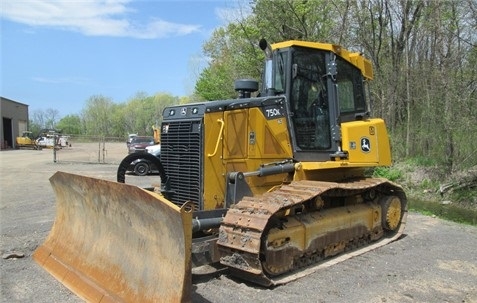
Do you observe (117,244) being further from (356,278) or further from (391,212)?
(391,212)

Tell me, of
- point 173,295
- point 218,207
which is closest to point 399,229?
point 218,207

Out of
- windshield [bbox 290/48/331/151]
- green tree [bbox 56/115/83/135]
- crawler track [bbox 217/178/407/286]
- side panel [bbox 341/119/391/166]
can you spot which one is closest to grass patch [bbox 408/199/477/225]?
side panel [bbox 341/119/391/166]

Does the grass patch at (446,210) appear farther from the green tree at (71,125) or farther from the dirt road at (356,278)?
the green tree at (71,125)

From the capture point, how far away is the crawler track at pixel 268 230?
210 inches

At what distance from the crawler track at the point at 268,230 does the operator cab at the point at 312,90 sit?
662mm

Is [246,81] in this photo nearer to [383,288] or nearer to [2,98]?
[383,288]

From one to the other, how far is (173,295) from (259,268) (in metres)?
1.29

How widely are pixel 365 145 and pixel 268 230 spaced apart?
2677mm

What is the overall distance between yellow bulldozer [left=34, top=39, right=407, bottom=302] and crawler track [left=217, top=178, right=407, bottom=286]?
2cm

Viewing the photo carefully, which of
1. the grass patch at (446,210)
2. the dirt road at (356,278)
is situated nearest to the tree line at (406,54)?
the grass patch at (446,210)

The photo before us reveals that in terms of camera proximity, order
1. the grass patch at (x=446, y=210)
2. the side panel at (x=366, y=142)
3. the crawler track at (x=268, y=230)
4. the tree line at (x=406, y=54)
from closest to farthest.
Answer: the crawler track at (x=268, y=230)
the side panel at (x=366, y=142)
the grass patch at (x=446, y=210)
the tree line at (x=406, y=54)

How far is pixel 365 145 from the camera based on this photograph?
24.5 ft

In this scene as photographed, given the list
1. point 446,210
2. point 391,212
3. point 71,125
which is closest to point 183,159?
point 391,212

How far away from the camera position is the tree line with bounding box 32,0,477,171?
15805mm
